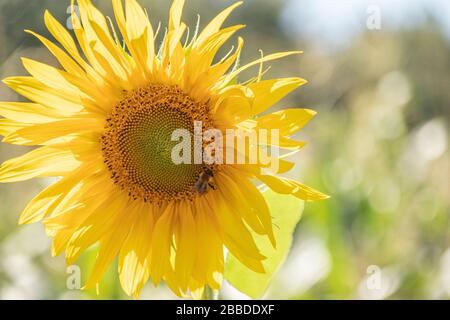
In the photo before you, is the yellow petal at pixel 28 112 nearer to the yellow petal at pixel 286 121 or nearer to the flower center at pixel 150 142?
the flower center at pixel 150 142

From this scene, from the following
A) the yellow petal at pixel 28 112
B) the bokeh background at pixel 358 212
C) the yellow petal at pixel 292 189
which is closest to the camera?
the yellow petal at pixel 292 189

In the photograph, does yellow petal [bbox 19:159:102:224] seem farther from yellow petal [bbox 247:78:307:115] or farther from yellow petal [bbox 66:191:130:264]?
yellow petal [bbox 247:78:307:115]

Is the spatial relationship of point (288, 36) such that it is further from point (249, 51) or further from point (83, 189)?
point (83, 189)

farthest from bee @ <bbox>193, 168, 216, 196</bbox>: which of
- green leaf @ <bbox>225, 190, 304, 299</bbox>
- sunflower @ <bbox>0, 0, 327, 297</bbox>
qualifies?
green leaf @ <bbox>225, 190, 304, 299</bbox>

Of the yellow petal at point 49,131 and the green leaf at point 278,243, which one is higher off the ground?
the yellow petal at point 49,131

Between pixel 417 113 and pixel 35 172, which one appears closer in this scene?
pixel 35 172

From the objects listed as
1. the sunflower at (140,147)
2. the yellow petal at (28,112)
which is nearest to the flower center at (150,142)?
the sunflower at (140,147)
